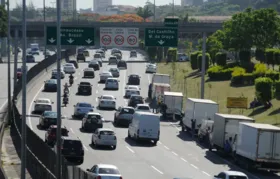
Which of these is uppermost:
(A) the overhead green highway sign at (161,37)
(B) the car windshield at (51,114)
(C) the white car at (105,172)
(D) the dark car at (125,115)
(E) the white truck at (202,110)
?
(A) the overhead green highway sign at (161,37)

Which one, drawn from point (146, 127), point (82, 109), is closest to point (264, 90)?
point (82, 109)

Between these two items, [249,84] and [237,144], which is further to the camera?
[249,84]

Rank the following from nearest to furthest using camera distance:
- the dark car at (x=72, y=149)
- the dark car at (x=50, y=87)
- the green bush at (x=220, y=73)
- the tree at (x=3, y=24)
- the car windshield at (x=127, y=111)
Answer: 1. the dark car at (x=72, y=149)
2. the car windshield at (x=127, y=111)
3. the dark car at (x=50, y=87)
4. the green bush at (x=220, y=73)
5. the tree at (x=3, y=24)

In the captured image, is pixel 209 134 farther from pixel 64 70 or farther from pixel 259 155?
pixel 64 70

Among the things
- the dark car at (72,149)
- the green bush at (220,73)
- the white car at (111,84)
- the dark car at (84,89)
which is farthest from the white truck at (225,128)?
the white car at (111,84)

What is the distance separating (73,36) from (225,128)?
10.4 meters

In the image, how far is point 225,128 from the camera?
171ft

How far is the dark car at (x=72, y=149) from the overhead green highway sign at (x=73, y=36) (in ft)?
18.1

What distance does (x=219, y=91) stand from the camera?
285 ft

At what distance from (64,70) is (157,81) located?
2581 cm

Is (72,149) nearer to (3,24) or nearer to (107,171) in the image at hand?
(107,171)

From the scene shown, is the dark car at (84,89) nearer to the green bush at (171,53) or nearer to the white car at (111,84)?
the white car at (111,84)

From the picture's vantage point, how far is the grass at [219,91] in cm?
6681

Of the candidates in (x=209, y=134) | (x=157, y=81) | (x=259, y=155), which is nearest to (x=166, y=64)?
(x=157, y=81)
